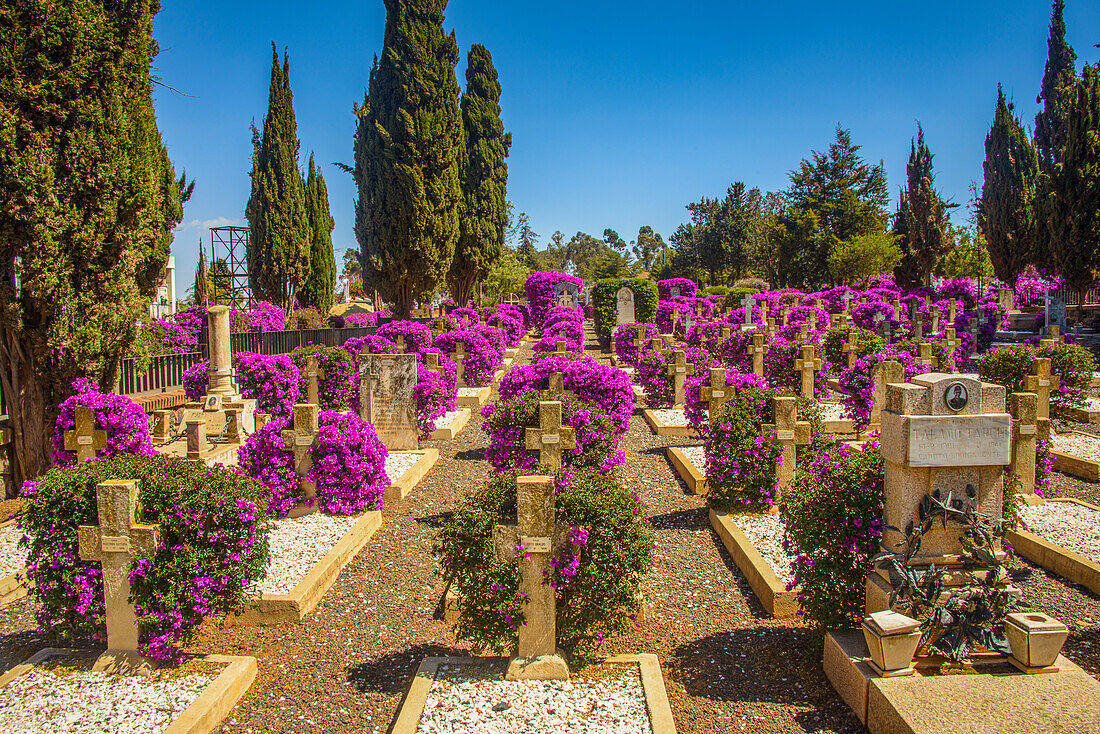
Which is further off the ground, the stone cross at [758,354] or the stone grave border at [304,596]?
the stone cross at [758,354]

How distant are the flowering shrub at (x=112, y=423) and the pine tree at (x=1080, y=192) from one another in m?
27.1

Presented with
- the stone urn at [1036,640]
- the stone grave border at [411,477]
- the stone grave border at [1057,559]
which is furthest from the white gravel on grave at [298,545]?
the stone grave border at [1057,559]

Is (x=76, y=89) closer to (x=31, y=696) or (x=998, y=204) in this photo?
(x=31, y=696)

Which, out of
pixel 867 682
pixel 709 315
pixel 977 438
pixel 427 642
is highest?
pixel 709 315

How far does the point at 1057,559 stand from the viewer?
5.80m

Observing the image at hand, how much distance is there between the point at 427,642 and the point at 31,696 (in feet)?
7.69

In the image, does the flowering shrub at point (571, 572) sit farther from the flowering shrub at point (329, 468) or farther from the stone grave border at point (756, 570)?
the flowering shrub at point (329, 468)

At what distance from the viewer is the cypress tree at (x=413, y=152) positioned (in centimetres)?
2431

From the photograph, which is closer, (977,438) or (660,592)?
(977,438)

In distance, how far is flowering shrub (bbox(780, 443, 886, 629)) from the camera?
4.18 m

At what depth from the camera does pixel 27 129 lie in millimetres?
7402

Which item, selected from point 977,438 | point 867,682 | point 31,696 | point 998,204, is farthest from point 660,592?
point 998,204

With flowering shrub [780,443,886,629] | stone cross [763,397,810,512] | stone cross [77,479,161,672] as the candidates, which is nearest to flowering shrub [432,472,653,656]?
flowering shrub [780,443,886,629]

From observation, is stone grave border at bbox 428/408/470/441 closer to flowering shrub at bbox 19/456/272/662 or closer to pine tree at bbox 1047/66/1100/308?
flowering shrub at bbox 19/456/272/662
